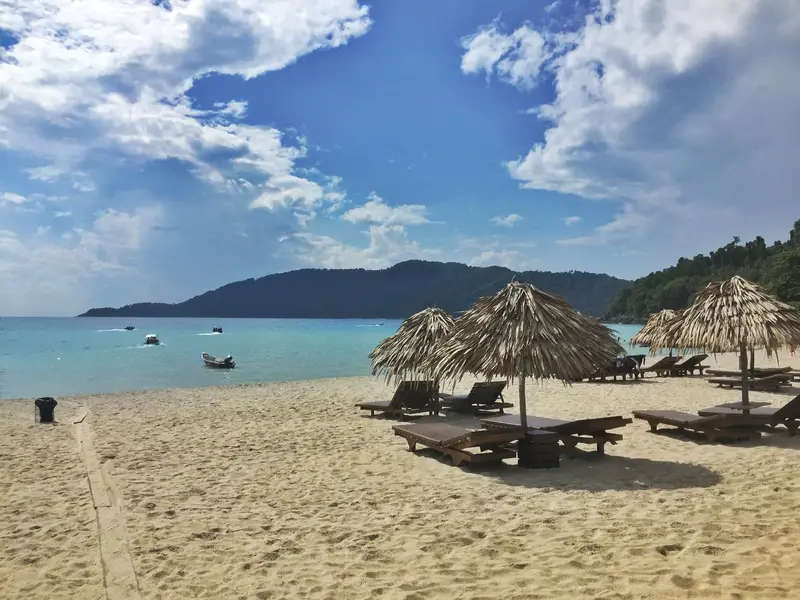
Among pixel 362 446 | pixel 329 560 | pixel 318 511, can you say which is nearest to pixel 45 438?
pixel 362 446

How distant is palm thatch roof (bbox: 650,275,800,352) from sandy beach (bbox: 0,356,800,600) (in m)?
1.56

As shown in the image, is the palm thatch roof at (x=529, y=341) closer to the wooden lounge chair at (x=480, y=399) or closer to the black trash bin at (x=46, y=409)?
the wooden lounge chair at (x=480, y=399)

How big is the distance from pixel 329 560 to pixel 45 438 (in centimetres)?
881

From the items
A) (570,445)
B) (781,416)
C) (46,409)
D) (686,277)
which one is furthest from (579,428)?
(686,277)

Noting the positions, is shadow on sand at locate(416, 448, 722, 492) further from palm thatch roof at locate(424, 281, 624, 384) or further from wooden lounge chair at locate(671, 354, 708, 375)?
wooden lounge chair at locate(671, 354, 708, 375)

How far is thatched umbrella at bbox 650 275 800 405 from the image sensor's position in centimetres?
938

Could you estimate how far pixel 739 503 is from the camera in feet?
18.4

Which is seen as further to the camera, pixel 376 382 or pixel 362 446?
pixel 376 382

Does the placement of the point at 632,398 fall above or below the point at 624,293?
below

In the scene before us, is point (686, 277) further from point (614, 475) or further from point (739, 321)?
point (614, 475)

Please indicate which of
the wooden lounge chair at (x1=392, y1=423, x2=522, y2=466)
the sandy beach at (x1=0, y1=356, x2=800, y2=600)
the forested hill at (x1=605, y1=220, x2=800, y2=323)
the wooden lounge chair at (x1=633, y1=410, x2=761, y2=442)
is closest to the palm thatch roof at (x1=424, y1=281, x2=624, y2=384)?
the wooden lounge chair at (x1=392, y1=423, x2=522, y2=466)

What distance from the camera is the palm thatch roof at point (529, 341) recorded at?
7.35 metres

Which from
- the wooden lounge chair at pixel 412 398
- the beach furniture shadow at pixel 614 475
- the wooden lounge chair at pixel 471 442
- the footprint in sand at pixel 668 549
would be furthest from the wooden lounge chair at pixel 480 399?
the footprint in sand at pixel 668 549

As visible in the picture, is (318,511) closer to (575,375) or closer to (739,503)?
(575,375)
